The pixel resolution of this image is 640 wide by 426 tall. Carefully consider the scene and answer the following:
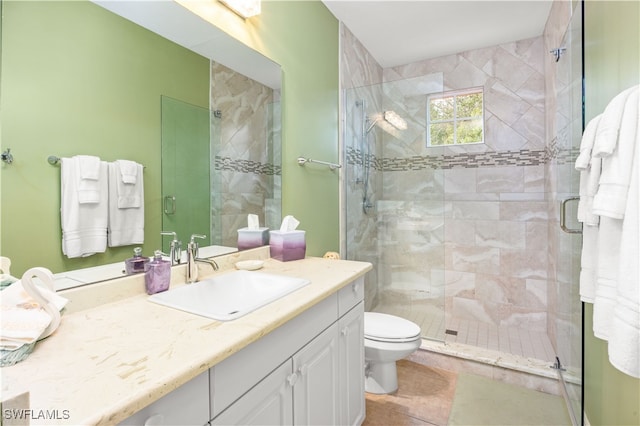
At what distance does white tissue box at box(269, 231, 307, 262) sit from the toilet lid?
2.21ft

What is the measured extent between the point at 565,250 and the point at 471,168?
131cm

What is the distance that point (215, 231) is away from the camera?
1.55 meters

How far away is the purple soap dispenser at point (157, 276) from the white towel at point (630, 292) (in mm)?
1435

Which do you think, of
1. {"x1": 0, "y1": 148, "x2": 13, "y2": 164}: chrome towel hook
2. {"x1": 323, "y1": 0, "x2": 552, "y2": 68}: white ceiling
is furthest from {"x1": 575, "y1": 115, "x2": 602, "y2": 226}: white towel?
{"x1": 0, "y1": 148, "x2": 13, "y2": 164}: chrome towel hook

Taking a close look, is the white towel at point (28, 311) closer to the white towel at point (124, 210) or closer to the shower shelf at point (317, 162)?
the white towel at point (124, 210)

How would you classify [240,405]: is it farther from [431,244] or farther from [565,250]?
[431,244]

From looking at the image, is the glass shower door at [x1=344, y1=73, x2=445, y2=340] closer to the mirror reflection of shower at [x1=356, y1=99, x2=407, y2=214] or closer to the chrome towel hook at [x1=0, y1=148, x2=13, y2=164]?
the mirror reflection of shower at [x1=356, y1=99, x2=407, y2=214]

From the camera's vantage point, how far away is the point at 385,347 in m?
1.87

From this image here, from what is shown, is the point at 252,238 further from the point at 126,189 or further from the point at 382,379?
the point at 382,379

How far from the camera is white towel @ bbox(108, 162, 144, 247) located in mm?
1106

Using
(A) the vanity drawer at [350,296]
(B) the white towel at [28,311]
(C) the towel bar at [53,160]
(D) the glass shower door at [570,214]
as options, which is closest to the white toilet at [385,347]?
(A) the vanity drawer at [350,296]

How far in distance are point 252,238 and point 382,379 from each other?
1.22 m

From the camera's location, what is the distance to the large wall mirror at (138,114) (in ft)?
2.91

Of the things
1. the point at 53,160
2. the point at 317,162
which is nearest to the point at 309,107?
the point at 317,162
